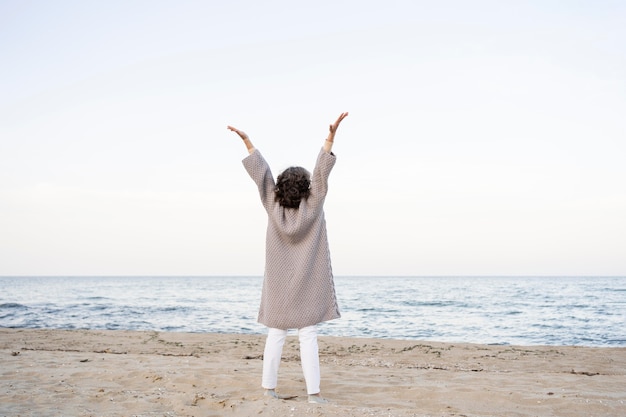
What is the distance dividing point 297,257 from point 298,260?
26 mm

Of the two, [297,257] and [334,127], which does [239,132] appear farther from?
[297,257]

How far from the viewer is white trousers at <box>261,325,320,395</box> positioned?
13.0ft

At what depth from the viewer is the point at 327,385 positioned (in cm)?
499

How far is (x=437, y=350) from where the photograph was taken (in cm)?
846

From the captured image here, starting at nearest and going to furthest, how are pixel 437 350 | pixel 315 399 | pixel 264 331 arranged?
pixel 315 399 → pixel 437 350 → pixel 264 331

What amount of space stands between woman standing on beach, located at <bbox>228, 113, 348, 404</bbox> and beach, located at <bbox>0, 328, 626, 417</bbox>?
442 mm

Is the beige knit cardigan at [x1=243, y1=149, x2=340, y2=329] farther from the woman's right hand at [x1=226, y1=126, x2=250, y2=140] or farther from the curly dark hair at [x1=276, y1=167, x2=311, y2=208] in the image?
the woman's right hand at [x1=226, y1=126, x2=250, y2=140]

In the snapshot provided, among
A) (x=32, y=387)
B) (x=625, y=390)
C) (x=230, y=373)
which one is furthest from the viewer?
(x=230, y=373)

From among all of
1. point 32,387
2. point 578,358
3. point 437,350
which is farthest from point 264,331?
point 32,387

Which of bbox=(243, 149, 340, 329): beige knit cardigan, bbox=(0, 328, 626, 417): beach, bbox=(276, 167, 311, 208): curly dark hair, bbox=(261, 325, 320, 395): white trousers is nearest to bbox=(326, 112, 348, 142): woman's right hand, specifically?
bbox=(243, 149, 340, 329): beige knit cardigan

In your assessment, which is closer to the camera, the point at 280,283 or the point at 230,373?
the point at 280,283

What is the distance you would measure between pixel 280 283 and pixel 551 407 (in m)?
2.35

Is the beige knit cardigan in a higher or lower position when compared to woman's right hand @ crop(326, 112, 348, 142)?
lower

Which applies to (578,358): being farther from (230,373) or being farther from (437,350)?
(230,373)
